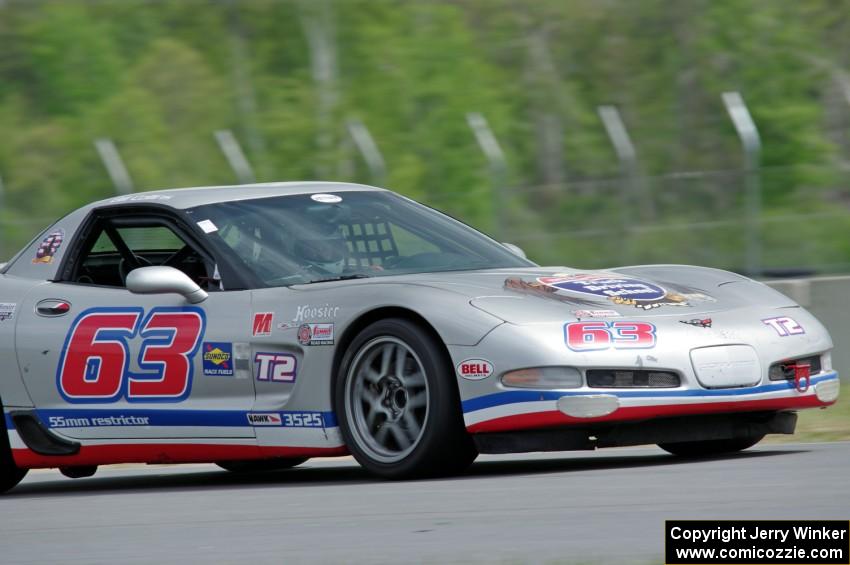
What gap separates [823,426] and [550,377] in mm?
3058

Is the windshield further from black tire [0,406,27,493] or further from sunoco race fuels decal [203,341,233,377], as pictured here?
black tire [0,406,27,493]

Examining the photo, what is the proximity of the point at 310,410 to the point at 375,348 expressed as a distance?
0.40 metres

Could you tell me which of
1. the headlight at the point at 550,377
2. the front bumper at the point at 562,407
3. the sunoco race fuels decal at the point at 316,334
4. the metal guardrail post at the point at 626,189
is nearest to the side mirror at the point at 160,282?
the sunoco race fuels decal at the point at 316,334

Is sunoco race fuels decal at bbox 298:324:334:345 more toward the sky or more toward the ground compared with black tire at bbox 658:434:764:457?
more toward the sky

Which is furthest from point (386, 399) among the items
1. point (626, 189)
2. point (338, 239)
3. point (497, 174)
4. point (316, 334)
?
point (626, 189)

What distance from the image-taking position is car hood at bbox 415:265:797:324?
6.23 meters

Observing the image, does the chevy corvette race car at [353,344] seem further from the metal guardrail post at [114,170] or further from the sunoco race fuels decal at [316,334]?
the metal guardrail post at [114,170]

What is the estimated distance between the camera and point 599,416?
19.7 feet

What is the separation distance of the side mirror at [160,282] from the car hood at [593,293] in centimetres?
101

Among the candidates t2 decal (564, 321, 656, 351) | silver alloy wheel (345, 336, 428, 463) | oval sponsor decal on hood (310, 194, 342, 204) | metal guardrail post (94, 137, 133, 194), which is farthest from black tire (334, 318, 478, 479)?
metal guardrail post (94, 137, 133, 194)

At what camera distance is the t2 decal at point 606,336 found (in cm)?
605

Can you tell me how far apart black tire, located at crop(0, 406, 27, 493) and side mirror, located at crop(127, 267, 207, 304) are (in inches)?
47.3

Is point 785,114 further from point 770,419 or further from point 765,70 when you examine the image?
point 770,419

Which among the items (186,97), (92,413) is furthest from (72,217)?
(186,97)
